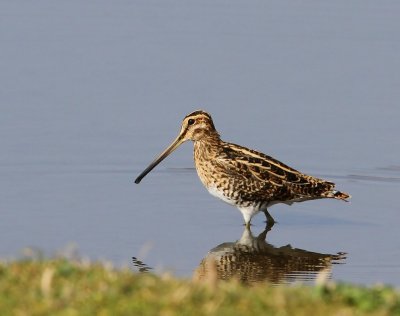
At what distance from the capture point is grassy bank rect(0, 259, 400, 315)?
6.86 metres

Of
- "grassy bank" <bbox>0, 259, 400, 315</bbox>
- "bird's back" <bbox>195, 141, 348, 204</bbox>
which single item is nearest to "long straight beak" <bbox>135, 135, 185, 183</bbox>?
"bird's back" <bbox>195, 141, 348, 204</bbox>

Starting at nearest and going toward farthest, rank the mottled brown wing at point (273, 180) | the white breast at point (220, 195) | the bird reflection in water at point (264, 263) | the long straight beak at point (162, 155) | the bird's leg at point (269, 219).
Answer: the bird reflection in water at point (264, 263)
the white breast at point (220, 195)
the mottled brown wing at point (273, 180)
the bird's leg at point (269, 219)
the long straight beak at point (162, 155)

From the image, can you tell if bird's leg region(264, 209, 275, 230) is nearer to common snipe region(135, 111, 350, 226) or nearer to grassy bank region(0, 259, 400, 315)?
common snipe region(135, 111, 350, 226)

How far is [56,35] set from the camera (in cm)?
2025

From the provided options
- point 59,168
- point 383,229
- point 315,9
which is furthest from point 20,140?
point 315,9

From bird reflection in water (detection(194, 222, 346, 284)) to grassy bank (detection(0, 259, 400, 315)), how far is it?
3749 millimetres

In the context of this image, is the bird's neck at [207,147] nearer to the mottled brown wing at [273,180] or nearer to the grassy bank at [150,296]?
the mottled brown wing at [273,180]

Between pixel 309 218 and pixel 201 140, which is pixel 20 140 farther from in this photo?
pixel 309 218

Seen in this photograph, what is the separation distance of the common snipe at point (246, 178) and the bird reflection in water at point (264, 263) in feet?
2.85

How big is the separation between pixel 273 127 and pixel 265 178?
287 centimetres

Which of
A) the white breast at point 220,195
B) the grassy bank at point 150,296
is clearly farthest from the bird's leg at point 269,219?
the grassy bank at point 150,296

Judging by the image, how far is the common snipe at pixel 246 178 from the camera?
1403cm

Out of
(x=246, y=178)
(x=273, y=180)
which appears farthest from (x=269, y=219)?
(x=246, y=178)

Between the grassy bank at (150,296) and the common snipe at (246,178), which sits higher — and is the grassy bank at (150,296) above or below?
below
